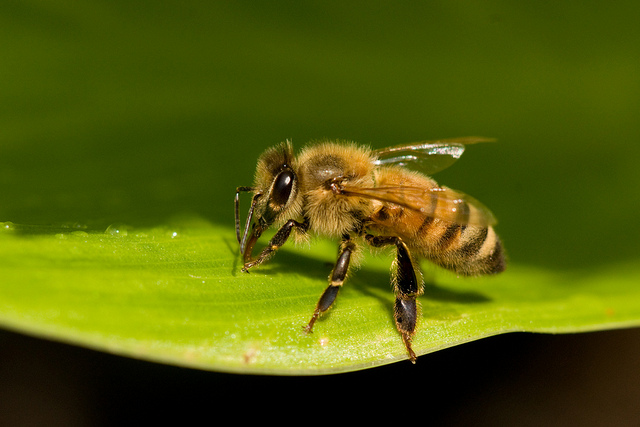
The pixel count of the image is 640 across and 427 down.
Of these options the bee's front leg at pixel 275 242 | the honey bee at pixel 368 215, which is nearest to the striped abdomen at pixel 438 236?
the honey bee at pixel 368 215

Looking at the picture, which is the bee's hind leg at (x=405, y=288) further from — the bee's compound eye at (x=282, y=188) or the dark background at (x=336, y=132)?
the dark background at (x=336, y=132)

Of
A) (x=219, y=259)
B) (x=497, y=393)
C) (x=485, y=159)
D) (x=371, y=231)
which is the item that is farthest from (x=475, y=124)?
(x=219, y=259)

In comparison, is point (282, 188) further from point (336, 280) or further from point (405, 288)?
point (405, 288)

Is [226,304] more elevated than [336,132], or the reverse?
[336,132]

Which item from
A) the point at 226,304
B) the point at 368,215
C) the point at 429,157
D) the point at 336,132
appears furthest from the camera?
the point at 336,132

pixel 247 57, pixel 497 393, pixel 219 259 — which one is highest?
pixel 247 57

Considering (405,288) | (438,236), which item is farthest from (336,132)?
(405,288)

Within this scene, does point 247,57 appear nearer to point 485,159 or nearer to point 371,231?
point 371,231
